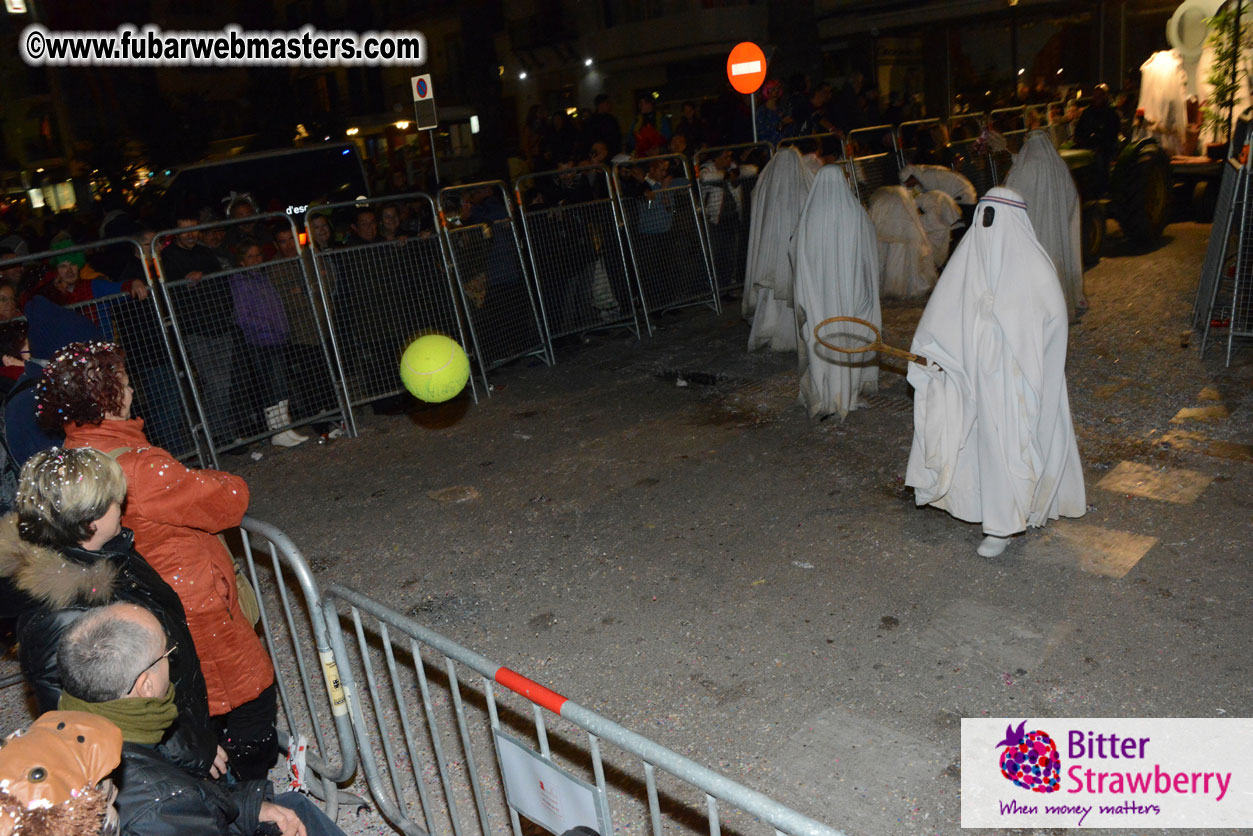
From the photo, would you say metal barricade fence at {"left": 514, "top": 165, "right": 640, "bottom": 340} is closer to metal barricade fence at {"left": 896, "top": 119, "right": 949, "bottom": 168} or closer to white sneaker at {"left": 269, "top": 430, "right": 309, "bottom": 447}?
white sneaker at {"left": 269, "top": 430, "right": 309, "bottom": 447}

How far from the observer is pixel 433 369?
5160mm

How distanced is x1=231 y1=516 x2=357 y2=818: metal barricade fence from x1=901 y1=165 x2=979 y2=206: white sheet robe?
9.61m

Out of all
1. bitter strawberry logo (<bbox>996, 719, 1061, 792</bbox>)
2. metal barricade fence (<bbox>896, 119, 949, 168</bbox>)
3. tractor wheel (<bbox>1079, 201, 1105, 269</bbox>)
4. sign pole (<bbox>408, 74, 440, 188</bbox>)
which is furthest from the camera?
metal barricade fence (<bbox>896, 119, 949, 168</bbox>)

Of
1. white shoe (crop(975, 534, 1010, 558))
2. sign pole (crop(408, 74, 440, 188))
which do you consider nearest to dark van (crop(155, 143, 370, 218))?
sign pole (crop(408, 74, 440, 188))

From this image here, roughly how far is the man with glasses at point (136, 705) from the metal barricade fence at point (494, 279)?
689cm

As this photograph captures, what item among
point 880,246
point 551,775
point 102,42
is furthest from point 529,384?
point 102,42

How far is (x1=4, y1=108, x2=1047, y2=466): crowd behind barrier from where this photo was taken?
7.56 m

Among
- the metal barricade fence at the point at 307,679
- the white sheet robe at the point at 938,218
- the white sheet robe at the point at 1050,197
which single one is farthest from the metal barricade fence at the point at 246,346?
the white sheet robe at the point at 938,218

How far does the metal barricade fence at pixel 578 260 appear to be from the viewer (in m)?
10.0

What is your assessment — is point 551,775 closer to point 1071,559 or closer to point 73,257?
point 1071,559

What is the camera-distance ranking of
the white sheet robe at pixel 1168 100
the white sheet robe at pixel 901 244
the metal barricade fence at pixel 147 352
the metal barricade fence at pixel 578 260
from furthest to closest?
the white sheet robe at pixel 1168 100
the white sheet robe at pixel 901 244
the metal barricade fence at pixel 578 260
the metal barricade fence at pixel 147 352

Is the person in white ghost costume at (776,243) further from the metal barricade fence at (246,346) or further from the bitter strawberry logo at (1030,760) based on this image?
the bitter strawberry logo at (1030,760)

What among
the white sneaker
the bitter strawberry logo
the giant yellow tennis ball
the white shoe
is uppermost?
the giant yellow tennis ball

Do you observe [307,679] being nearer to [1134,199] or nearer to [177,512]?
[177,512]
